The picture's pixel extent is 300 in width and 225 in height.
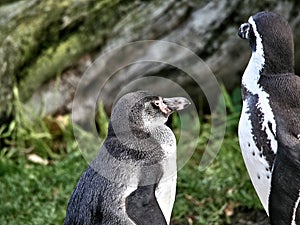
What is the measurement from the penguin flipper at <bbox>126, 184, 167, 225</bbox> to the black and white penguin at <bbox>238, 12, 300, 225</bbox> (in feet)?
1.53

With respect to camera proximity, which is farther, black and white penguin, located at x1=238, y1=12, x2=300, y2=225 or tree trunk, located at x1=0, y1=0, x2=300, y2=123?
tree trunk, located at x1=0, y1=0, x2=300, y2=123

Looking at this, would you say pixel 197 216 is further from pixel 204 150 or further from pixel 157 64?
pixel 157 64

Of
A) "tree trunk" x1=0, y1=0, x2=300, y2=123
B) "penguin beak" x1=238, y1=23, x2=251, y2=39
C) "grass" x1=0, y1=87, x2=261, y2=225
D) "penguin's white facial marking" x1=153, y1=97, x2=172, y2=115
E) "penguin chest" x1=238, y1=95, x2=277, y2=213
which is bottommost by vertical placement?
"grass" x1=0, y1=87, x2=261, y2=225

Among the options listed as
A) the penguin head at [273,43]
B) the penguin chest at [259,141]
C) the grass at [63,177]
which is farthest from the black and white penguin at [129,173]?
the grass at [63,177]

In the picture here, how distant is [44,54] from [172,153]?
2.71 metres

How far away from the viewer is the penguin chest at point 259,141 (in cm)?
348

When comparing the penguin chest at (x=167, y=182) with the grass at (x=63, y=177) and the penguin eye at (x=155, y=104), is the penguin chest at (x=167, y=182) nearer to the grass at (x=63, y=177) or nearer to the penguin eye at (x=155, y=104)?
the penguin eye at (x=155, y=104)

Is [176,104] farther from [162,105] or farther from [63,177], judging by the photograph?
[63,177]

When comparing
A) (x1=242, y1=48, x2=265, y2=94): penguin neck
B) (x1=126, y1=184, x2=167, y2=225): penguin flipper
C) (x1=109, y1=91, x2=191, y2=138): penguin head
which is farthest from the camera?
(x1=242, y1=48, x2=265, y2=94): penguin neck

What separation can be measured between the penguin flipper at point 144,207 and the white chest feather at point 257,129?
17.5 inches

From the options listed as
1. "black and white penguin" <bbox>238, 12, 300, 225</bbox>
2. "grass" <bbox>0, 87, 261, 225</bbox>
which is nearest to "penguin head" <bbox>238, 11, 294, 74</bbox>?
"black and white penguin" <bbox>238, 12, 300, 225</bbox>

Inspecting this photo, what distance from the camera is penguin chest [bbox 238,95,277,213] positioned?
3482 millimetres

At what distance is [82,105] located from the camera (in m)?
5.98

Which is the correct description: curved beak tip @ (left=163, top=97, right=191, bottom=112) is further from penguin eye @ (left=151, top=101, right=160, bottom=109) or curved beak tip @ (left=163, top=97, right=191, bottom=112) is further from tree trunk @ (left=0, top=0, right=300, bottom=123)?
tree trunk @ (left=0, top=0, right=300, bottom=123)
